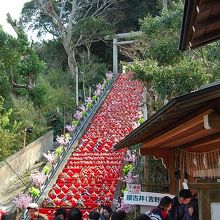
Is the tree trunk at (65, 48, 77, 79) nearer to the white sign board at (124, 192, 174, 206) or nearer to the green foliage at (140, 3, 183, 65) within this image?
the green foliage at (140, 3, 183, 65)

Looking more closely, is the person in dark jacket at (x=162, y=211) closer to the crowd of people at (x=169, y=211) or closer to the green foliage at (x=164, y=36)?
the crowd of people at (x=169, y=211)

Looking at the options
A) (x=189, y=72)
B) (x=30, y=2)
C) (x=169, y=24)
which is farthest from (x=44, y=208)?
(x=30, y=2)

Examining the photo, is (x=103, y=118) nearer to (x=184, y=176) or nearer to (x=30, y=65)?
(x=30, y=65)

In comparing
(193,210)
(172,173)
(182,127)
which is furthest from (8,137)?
(182,127)

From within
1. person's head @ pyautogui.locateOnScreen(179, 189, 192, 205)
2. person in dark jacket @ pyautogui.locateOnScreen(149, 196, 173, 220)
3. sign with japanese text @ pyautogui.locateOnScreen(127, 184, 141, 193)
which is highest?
sign with japanese text @ pyautogui.locateOnScreen(127, 184, 141, 193)

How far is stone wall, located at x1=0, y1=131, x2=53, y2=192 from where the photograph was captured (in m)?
16.0

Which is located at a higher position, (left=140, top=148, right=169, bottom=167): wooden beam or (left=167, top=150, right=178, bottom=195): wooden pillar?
(left=140, top=148, right=169, bottom=167): wooden beam

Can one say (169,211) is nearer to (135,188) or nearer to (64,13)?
(135,188)

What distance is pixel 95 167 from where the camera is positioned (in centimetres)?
1545

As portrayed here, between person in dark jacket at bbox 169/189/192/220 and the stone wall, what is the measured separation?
32.2 ft

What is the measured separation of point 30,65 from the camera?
2191 cm

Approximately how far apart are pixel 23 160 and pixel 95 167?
3.33 m

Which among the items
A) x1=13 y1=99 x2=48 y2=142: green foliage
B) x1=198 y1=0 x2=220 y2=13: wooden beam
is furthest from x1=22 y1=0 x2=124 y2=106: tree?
x1=198 y1=0 x2=220 y2=13: wooden beam

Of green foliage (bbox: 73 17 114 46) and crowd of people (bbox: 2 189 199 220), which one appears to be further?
green foliage (bbox: 73 17 114 46)
